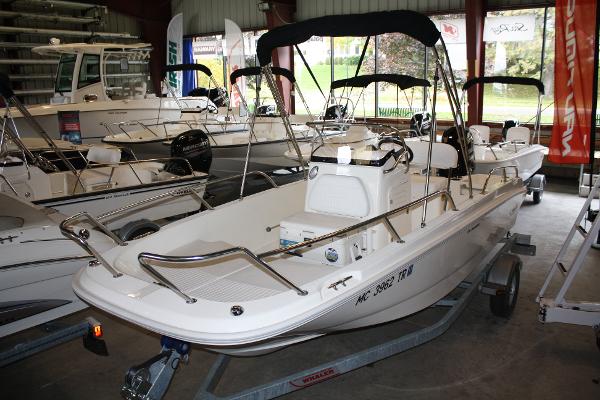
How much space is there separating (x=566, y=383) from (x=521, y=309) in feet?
2.96

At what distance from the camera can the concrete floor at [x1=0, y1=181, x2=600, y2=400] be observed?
106 inches

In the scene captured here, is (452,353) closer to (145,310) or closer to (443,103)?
(145,310)

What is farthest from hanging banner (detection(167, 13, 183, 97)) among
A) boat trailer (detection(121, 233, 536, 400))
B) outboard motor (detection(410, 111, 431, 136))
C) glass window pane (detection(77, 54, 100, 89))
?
boat trailer (detection(121, 233, 536, 400))

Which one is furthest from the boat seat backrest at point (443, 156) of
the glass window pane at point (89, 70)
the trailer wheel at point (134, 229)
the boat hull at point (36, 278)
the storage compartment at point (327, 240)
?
the glass window pane at point (89, 70)

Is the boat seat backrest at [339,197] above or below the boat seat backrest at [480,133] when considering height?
below

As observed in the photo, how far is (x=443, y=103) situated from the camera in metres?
10.5

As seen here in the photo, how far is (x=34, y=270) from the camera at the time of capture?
2.90 m

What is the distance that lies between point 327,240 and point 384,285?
553 mm

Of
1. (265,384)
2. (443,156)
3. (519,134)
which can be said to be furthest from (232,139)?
(265,384)

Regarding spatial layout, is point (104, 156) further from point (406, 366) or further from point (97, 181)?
point (406, 366)

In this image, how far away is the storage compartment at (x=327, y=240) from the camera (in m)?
2.87

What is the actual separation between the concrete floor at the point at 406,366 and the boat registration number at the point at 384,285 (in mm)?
625

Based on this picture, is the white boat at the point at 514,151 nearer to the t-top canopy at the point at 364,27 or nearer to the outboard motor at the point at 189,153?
the outboard motor at the point at 189,153

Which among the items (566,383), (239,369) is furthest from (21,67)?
(566,383)
